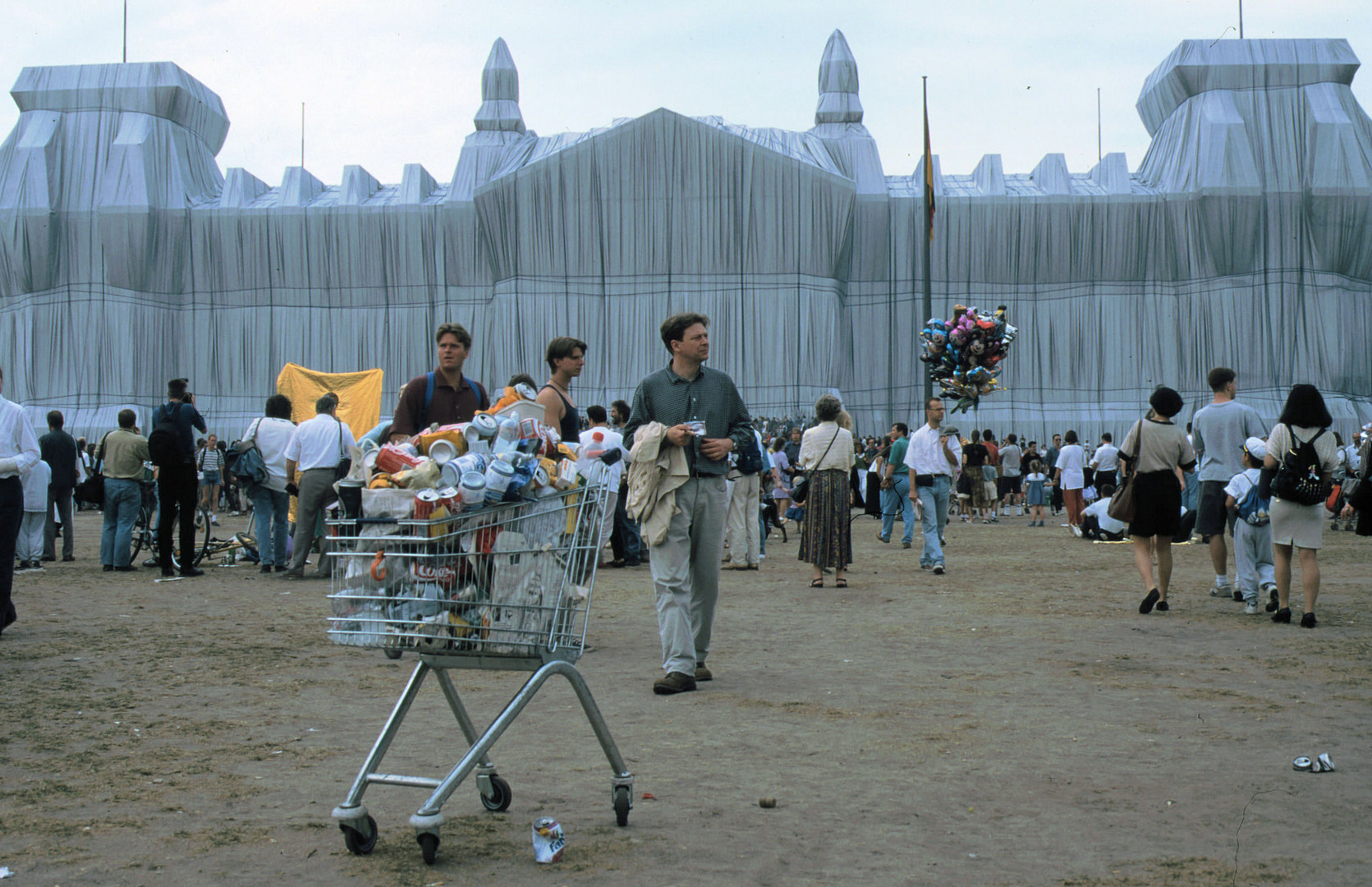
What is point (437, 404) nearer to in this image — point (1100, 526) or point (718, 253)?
point (1100, 526)

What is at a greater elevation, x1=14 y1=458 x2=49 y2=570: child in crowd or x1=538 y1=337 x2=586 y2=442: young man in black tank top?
x1=538 y1=337 x2=586 y2=442: young man in black tank top

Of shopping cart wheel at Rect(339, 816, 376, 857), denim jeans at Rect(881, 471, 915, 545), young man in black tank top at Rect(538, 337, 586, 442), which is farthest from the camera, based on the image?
denim jeans at Rect(881, 471, 915, 545)

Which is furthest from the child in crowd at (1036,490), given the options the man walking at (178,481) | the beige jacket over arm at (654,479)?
the beige jacket over arm at (654,479)

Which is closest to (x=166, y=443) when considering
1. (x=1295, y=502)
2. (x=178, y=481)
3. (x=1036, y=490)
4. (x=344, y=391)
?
(x=178, y=481)

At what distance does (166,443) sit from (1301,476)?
10394mm

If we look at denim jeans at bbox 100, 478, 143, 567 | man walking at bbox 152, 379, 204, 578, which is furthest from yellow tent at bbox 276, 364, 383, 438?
man walking at bbox 152, 379, 204, 578

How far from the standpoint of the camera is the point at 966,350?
20.6m


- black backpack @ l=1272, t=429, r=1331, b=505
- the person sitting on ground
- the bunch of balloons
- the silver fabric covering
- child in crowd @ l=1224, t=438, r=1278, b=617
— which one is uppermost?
the silver fabric covering

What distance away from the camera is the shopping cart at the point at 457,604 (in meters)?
3.85

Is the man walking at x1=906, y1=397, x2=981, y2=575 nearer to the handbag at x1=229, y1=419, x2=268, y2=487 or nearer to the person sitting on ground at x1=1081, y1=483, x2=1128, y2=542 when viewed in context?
the person sitting on ground at x1=1081, y1=483, x2=1128, y2=542

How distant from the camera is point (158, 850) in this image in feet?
13.2

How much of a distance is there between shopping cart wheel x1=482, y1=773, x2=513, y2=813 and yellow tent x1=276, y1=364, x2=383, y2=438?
14.0 m

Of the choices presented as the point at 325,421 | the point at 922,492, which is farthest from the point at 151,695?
the point at 922,492

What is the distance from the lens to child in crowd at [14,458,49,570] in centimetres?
1426
